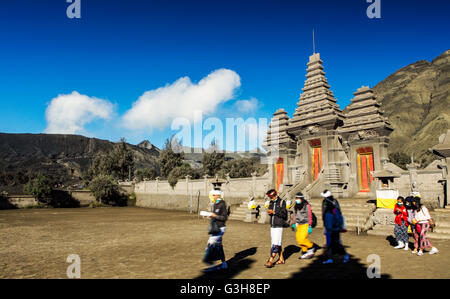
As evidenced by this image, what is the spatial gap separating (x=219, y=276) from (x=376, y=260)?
4314 millimetres

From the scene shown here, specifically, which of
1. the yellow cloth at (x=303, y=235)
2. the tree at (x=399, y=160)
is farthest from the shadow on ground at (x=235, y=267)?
the tree at (x=399, y=160)

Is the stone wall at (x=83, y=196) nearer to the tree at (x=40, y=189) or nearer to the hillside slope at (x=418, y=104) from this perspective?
the tree at (x=40, y=189)

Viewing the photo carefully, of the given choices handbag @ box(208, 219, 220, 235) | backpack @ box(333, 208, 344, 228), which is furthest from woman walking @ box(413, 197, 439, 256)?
handbag @ box(208, 219, 220, 235)

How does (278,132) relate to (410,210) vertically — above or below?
above

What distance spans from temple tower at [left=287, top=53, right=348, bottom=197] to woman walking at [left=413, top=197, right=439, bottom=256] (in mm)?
12237

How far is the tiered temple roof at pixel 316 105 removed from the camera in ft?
73.6

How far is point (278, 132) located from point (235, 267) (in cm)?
2161

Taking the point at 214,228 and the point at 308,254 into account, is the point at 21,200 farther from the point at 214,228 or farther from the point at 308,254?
the point at 308,254

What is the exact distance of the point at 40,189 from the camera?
127 feet

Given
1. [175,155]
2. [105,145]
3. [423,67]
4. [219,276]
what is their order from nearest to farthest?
[219,276] → [175,155] → [423,67] → [105,145]

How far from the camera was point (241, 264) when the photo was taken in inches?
289

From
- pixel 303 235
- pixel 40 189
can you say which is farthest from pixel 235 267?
pixel 40 189

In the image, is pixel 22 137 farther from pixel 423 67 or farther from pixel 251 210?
pixel 423 67
